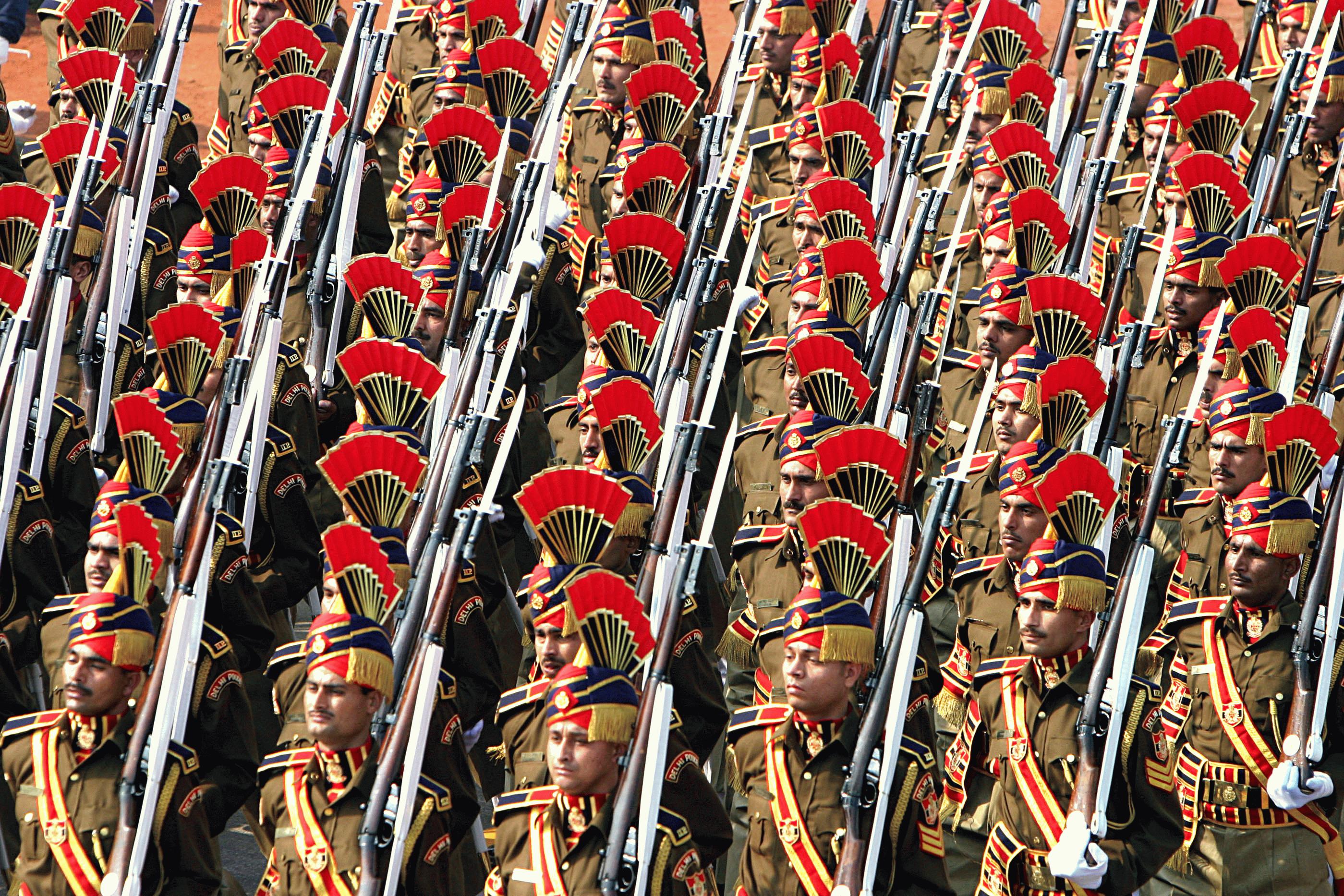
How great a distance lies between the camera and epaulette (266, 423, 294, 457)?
971 centimetres

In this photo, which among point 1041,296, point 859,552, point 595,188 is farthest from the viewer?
point 595,188

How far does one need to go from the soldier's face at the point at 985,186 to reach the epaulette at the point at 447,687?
14.1 ft

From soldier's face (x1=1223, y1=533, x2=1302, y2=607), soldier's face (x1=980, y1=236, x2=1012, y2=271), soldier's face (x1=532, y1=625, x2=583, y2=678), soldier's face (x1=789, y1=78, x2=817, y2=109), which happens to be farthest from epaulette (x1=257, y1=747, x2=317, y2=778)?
soldier's face (x1=789, y1=78, x2=817, y2=109)

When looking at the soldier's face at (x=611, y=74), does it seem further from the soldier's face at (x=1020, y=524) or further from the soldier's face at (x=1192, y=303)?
the soldier's face at (x=1020, y=524)

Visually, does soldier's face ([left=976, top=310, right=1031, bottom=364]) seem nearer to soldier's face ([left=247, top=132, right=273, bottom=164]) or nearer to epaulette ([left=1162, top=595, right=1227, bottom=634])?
epaulette ([left=1162, top=595, right=1227, bottom=634])

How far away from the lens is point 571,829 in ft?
22.9

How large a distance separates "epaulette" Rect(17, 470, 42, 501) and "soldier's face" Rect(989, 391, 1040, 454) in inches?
163

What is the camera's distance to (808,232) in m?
10.8

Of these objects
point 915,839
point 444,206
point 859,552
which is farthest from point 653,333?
point 915,839

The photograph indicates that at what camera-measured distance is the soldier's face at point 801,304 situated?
1018cm

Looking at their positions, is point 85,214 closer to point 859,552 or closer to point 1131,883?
point 859,552

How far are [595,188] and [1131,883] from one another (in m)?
6.47

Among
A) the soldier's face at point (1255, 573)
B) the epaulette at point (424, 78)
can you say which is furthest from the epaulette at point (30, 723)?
the epaulette at point (424, 78)

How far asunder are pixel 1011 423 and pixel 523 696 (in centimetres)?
256
